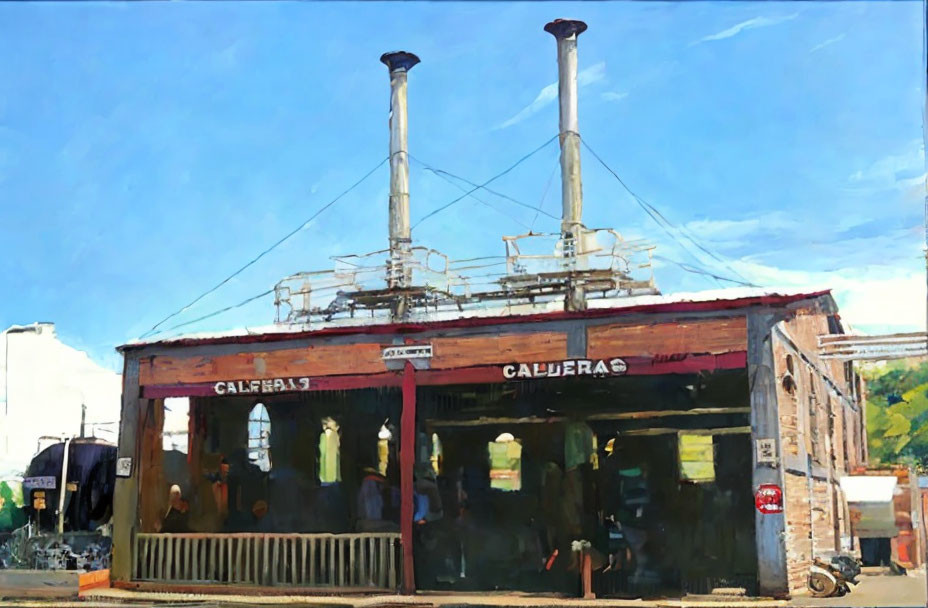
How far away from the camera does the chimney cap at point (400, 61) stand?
27344 mm

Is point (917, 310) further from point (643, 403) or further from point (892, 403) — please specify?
point (892, 403)

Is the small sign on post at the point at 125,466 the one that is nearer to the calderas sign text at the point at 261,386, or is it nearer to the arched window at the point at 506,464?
the calderas sign text at the point at 261,386

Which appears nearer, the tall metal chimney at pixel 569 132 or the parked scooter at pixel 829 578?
the parked scooter at pixel 829 578

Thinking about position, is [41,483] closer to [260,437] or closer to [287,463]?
[260,437]

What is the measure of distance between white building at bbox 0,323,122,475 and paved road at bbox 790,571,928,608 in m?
16.8

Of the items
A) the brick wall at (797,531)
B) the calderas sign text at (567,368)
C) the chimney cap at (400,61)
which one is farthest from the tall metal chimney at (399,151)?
the brick wall at (797,531)

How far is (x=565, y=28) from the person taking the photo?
83.1 ft

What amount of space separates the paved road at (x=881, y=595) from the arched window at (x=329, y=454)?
983 cm

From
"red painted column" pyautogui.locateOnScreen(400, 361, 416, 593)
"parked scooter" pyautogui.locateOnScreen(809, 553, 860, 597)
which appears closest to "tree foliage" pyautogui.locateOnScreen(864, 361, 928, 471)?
"parked scooter" pyautogui.locateOnScreen(809, 553, 860, 597)

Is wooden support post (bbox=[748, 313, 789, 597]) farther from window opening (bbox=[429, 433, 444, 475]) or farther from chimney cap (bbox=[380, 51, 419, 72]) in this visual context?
chimney cap (bbox=[380, 51, 419, 72])

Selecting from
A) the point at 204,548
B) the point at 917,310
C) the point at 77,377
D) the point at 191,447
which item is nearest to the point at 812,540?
the point at 917,310

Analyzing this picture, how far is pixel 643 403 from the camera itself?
1930 centimetres

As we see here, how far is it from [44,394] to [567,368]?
16.6 m

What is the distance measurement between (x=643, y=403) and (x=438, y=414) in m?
3.77
